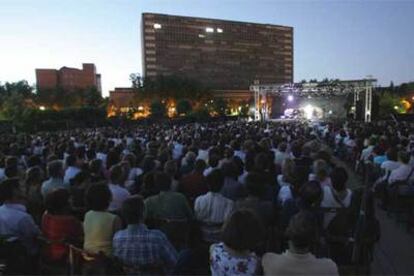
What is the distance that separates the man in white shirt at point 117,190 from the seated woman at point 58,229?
3.34 ft

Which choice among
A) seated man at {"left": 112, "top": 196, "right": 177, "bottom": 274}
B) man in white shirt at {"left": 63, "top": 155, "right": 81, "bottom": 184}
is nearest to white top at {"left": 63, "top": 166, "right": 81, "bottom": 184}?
man in white shirt at {"left": 63, "top": 155, "right": 81, "bottom": 184}

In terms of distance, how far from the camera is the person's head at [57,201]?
451cm

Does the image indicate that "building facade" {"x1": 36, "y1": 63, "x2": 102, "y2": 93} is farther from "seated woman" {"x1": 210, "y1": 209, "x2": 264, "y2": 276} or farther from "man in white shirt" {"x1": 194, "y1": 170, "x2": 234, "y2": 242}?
"seated woman" {"x1": 210, "y1": 209, "x2": 264, "y2": 276}

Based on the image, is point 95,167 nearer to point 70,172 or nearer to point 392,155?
point 70,172

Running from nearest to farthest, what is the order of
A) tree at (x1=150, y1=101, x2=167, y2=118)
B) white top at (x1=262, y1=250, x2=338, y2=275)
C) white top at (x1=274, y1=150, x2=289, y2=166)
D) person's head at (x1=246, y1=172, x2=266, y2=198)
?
white top at (x1=262, y1=250, x2=338, y2=275)
person's head at (x1=246, y1=172, x2=266, y2=198)
white top at (x1=274, y1=150, x2=289, y2=166)
tree at (x1=150, y1=101, x2=167, y2=118)

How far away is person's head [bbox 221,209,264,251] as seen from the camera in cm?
288

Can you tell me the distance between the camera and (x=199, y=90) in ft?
289

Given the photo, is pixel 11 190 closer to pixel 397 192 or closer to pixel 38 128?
pixel 397 192

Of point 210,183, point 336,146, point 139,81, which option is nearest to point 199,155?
point 210,183

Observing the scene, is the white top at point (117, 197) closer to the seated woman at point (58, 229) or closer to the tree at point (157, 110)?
the seated woman at point (58, 229)

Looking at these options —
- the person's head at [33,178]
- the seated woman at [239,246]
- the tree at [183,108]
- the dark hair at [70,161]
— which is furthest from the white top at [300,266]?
the tree at [183,108]

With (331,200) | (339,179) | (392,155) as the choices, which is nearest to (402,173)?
(392,155)

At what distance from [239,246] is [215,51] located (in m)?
150

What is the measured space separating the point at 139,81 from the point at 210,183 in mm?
79133
